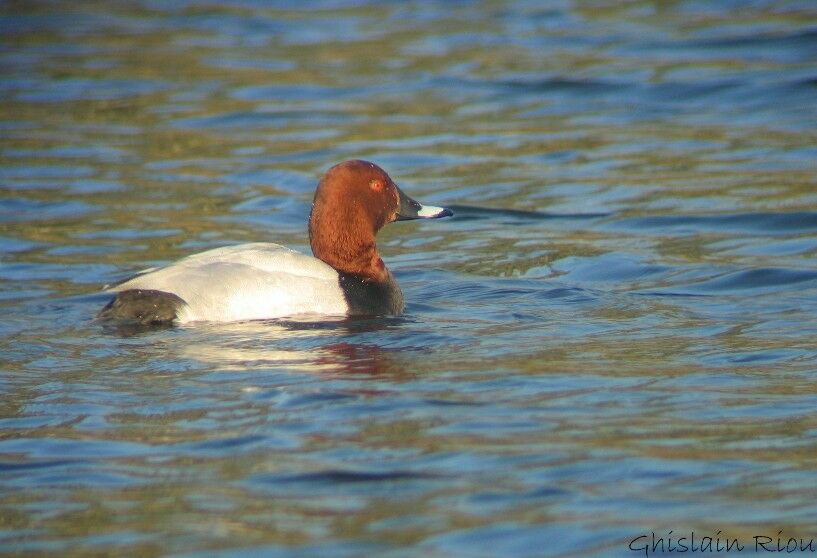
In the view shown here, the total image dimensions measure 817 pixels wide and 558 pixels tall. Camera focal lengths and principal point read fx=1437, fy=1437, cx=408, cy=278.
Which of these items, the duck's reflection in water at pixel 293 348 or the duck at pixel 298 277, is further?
the duck at pixel 298 277

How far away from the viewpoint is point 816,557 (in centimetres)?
443

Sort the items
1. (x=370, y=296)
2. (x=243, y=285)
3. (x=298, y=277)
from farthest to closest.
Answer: (x=370, y=296)
(x=298, y=277)
(x=243, y=285)

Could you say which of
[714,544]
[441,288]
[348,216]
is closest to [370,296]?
[348,216]

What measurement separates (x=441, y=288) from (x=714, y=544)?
447cm

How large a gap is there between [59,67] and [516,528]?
566 inches

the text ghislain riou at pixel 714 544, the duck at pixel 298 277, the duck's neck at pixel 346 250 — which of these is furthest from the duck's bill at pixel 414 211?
the text ghislain riou at pixel 714 544

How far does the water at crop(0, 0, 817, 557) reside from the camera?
494 centimetres

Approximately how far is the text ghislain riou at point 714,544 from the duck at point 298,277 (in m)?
3.54

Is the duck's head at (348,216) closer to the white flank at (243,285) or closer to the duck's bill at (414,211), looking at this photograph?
the duck's bill at (414,211)

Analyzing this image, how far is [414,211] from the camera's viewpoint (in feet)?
28.4

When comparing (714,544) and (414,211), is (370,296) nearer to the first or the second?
(414,211)

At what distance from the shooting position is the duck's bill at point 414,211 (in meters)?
8.60

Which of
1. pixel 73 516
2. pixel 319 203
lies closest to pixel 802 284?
pixel 319 203

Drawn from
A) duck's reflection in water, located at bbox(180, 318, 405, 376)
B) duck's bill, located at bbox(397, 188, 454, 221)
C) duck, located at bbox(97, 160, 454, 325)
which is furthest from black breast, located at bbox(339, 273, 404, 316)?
duck's bill, located at bbox(397, 188, 454, 221)
